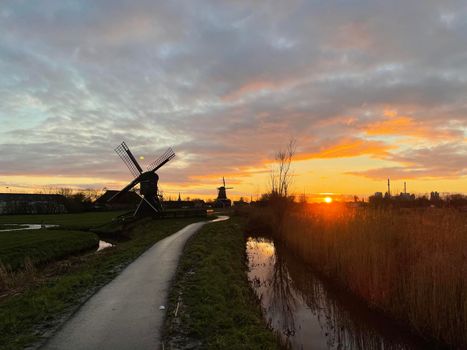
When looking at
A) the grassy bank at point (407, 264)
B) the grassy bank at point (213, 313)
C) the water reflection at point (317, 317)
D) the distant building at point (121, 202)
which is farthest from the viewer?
the distant building at point (121, 202)

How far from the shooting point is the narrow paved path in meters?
6.63

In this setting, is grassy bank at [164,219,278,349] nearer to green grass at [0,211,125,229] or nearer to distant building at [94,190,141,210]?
green grass at [0,211,125,229]

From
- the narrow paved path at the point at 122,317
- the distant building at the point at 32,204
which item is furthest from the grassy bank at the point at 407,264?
the distant building at the point at 32,204

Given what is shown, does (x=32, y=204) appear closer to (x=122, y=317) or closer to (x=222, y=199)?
(x=222, y=199)

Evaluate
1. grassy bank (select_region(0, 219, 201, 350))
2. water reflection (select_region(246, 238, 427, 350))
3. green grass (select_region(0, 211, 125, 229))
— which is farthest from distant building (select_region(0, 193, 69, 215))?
water reflection (select_region(246, 238, 427, 350))

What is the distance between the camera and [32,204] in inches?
2832

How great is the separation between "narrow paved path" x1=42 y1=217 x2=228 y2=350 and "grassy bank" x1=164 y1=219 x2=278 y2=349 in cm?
35

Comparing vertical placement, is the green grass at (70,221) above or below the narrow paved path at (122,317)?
above

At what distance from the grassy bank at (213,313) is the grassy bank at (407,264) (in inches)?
134

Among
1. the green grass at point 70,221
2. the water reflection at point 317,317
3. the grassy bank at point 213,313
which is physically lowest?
the water reflection at point 317,317

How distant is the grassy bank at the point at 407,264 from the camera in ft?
26.7

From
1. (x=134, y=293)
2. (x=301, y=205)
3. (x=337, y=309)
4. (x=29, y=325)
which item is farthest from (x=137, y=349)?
(x=301, y=205)

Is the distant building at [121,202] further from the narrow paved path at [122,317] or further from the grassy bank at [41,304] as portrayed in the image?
the narrow paved path at [122,317]

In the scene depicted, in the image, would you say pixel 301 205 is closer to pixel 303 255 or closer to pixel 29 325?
pixel 303 255
